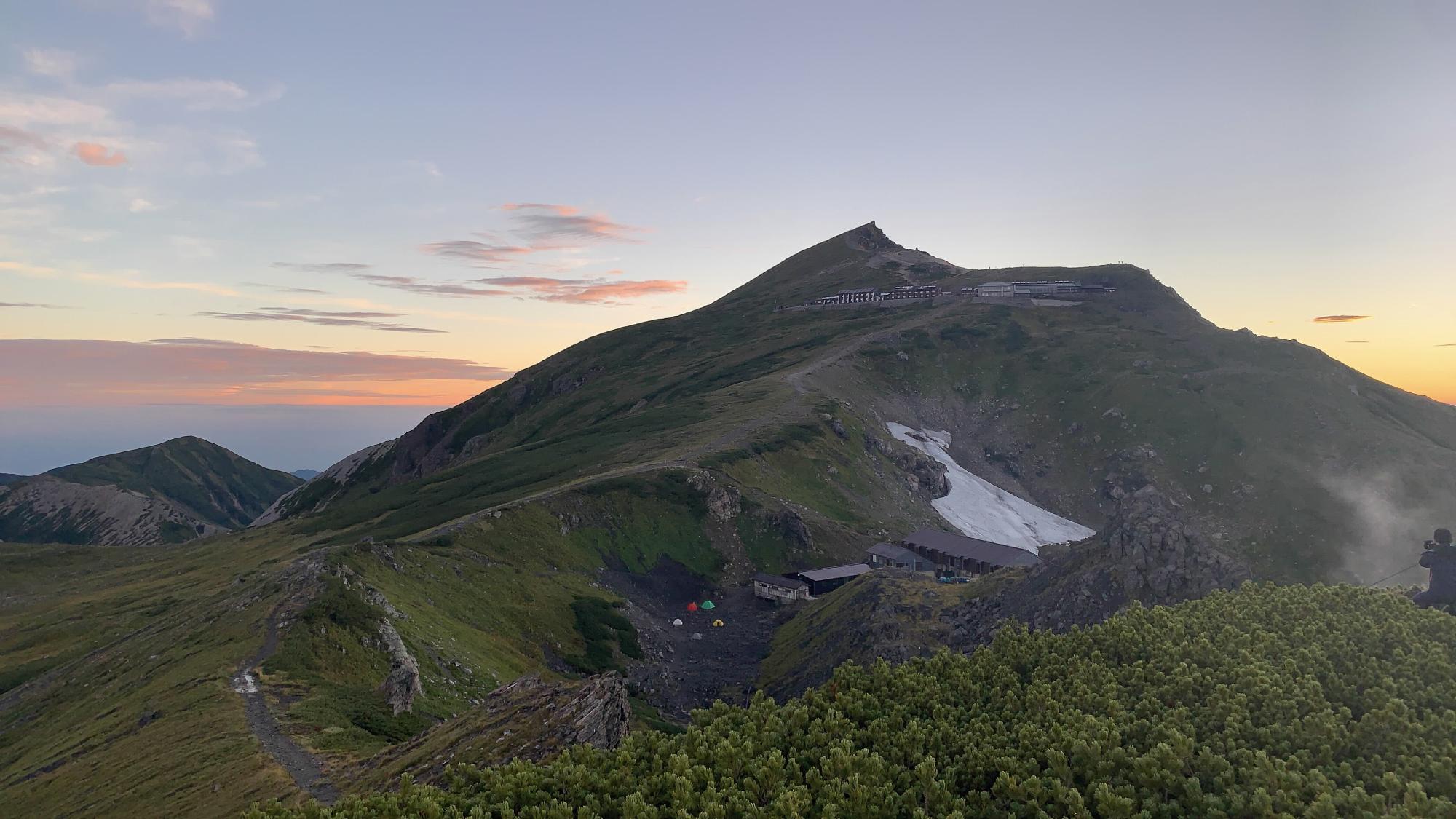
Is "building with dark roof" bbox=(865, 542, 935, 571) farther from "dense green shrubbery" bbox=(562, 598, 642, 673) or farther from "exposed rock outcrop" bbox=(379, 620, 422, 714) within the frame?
"exposed rock outcrop" bbox=(379, 620, 422, 714)

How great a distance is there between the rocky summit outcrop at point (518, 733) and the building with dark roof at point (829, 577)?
279 feet

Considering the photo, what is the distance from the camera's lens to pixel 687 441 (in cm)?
17350

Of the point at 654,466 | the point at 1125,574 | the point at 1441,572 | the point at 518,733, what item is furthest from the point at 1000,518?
the point at 518,733

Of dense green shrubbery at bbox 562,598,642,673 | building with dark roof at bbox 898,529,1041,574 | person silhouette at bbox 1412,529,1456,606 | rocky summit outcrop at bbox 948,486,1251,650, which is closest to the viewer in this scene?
person silhouette at bbox 1412,529,1456,606

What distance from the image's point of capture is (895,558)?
131m

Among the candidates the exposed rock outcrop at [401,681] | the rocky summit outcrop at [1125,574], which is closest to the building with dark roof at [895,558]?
the rocky summit outcrop at [1125,574]

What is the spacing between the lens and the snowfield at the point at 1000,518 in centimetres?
16862

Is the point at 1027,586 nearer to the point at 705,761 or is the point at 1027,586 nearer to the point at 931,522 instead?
the point at 705,761

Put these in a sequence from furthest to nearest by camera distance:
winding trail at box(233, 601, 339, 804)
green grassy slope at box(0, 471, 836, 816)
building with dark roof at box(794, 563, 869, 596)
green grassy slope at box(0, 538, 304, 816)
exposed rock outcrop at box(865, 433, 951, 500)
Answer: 1. exposed rock outcrop at box(865, 433, 951, 500)
2. building with dark roof at box(794, 563, 869, 596)
3. green grassy slope at box(0, 471, 836, 816)
4. green grassy slope at box(0, 538, 304, 816)
5. winding trail at box(233, 601, 339, 804)

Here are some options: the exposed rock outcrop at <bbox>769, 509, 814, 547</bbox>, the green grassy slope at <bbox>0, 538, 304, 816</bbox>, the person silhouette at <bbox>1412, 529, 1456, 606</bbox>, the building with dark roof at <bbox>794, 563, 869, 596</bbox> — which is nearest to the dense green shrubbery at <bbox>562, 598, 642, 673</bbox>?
the building with dark roof at <bbox>794, 563, 869, 596</bbox>

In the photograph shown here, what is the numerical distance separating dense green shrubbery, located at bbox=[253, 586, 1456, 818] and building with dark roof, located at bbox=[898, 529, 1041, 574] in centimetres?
10151

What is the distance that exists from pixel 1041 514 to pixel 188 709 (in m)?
176

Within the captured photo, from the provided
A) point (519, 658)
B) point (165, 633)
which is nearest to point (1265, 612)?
point (519, 658)

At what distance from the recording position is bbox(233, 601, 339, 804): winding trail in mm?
37906
